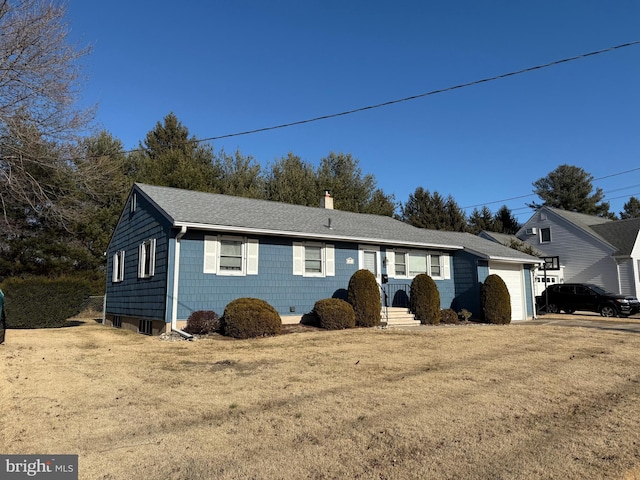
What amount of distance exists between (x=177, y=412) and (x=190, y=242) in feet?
27.8

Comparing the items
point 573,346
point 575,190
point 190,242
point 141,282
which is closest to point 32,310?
point 141,282

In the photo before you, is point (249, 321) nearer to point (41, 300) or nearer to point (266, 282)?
point (266, 282)

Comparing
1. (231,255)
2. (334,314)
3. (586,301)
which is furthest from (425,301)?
(586,301)

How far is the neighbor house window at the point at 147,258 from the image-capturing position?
1382 centimetres

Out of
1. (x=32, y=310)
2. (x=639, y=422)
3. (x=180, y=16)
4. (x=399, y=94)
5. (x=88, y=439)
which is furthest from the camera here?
(x=32, y=310)

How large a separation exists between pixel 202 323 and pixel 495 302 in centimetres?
1147

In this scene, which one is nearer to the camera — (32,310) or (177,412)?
(177,412)

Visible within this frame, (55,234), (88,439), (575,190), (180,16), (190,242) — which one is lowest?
(88,439)

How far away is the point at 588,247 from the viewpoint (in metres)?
29.2

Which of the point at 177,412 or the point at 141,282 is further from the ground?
the point at 141,282

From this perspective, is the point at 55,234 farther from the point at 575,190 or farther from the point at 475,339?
the point at 575,190

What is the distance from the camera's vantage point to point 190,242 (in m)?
13.0

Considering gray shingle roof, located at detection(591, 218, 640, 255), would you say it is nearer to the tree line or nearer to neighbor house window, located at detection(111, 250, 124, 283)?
the tree line

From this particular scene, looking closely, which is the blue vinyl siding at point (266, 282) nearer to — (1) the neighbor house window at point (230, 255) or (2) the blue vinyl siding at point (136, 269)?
(1) the neighbor house window at point (230, 255)
